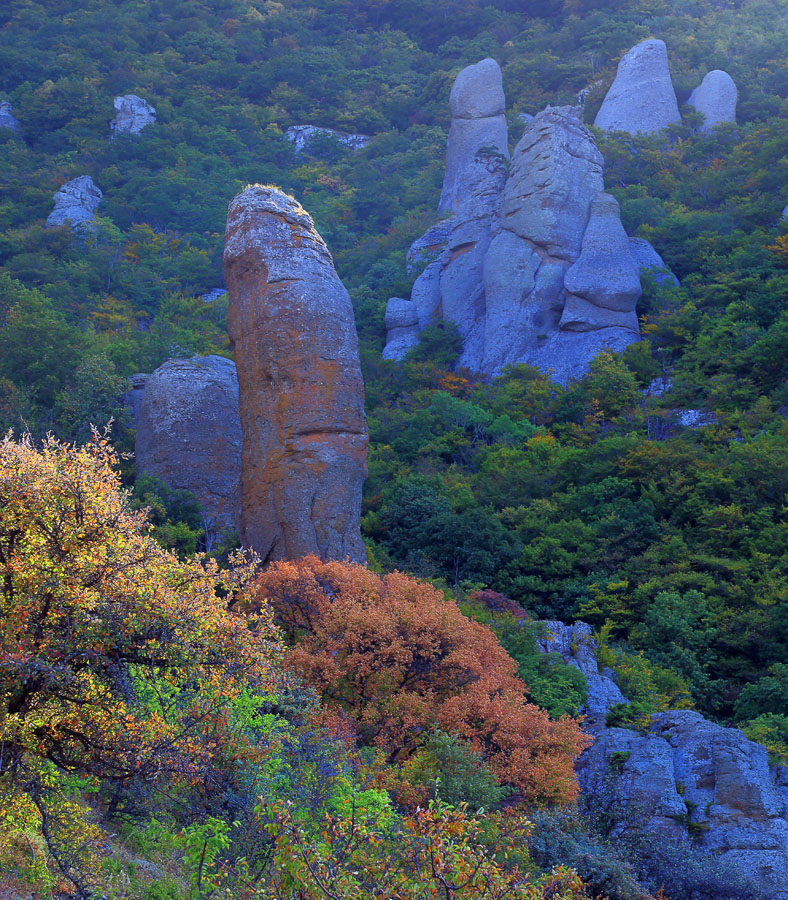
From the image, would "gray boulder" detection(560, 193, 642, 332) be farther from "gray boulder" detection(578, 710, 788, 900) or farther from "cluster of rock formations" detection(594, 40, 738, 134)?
"gray boulder" detection(578, 710, 788, 900)

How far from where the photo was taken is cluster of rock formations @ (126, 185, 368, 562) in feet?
54.0

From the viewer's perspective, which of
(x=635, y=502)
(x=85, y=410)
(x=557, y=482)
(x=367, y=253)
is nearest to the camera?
(x=635, y=502)

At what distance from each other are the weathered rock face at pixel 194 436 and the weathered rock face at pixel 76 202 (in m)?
18.3

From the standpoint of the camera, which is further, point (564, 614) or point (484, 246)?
point (484, 246)

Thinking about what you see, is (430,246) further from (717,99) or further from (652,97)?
(717,99)

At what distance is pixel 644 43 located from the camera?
43500 mm

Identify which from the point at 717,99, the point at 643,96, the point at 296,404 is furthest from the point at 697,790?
the point at 643,96

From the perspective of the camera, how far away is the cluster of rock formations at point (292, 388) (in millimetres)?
16469

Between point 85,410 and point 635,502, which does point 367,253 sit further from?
point 635,502

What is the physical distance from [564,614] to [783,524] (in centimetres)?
483

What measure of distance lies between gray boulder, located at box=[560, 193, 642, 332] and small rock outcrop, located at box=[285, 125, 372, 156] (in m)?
22.3

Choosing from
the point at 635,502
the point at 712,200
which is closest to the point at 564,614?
the point at 635,502

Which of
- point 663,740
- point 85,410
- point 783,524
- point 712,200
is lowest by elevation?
point 663,740

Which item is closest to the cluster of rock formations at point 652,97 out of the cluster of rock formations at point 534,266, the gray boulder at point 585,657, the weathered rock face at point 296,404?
the cluster of rock formations at point 534,266
